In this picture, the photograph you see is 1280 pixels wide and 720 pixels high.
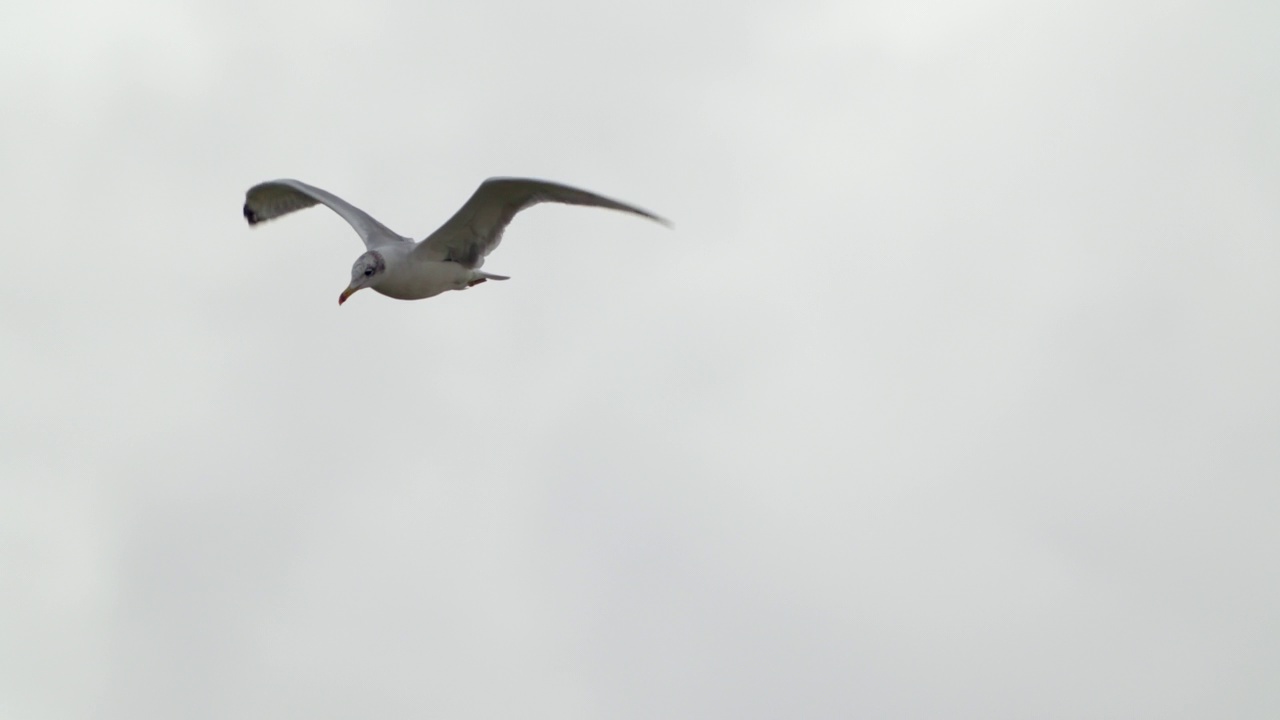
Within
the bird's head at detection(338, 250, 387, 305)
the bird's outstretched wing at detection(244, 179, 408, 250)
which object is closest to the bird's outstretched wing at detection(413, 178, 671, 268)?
the bird's head at detection(338, 250, 387, 305)

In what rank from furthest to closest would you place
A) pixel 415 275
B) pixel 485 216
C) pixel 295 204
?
pixel 295 204
pixel 415 275
pixel 485 216

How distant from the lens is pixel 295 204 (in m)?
23.0

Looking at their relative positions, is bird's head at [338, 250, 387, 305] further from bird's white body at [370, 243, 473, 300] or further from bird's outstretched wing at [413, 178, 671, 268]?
bird's outstretched wing at [413, 178, 671, 268]

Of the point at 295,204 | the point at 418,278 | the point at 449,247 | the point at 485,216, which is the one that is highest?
the point at 295,204

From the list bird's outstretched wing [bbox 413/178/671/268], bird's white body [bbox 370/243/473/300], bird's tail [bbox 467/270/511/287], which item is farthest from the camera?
bird's tail [bbox 467/270/511/287]

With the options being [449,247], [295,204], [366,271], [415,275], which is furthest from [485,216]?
[295,204]

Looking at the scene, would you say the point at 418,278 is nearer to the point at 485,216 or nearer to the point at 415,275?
the point at 415,275

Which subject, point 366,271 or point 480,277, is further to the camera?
point 480,277

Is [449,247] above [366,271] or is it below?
above

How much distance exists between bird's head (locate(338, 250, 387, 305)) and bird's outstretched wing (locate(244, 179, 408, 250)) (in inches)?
51.9

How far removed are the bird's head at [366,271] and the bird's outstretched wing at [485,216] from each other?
23.3 inches

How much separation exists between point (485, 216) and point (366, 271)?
1.58 m

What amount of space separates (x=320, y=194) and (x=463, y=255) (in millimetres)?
3023

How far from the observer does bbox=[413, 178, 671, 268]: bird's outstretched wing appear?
59.2 ft
